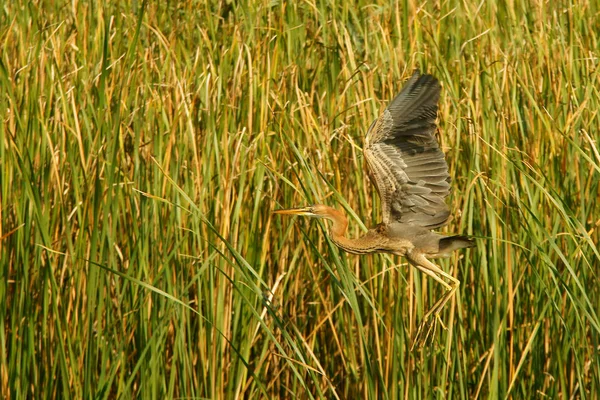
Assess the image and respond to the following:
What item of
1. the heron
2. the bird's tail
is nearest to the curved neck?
the heron

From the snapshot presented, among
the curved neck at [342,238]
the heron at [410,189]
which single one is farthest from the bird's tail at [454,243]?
the curved neck at [342,238]

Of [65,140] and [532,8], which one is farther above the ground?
[532,8]

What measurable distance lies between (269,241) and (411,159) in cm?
53

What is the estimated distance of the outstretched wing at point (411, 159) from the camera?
7.00ft

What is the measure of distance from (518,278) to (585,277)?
18 centimetres

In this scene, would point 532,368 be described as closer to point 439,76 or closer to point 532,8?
point 439,76

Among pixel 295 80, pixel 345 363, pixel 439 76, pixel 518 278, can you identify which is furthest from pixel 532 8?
pixel 345 363

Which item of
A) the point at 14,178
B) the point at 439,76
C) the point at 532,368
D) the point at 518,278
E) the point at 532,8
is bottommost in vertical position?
the point at 532,368

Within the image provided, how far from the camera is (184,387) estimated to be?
7.47ft

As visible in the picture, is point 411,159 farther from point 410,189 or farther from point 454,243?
point 454,243

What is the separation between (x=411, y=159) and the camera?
89.4 inches

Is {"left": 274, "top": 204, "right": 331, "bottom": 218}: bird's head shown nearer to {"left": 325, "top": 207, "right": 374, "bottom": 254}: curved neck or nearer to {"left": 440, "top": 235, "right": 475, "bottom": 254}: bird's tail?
{"left": 325, "top": 207, "right": 374, "bottom": 254}: curved neck

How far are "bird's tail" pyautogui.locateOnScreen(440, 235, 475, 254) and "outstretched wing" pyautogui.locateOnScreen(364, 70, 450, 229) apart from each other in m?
0.09

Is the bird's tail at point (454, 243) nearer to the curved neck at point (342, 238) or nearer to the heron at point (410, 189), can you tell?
the heron at point (410, 189)
